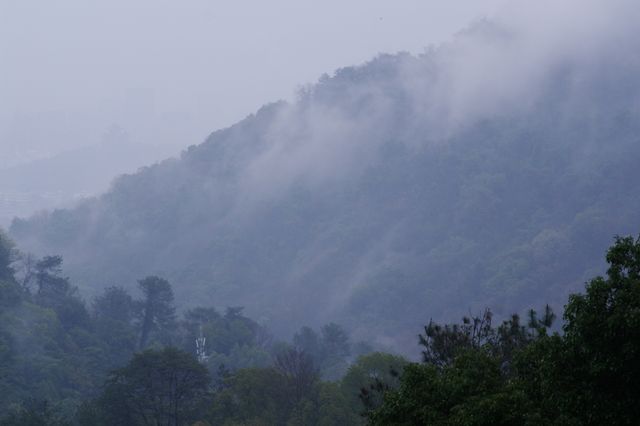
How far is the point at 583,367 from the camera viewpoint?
12.4 meters

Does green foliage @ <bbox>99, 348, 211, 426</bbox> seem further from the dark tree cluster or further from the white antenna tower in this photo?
the white antenna tower

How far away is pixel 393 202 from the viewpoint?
168750 mm

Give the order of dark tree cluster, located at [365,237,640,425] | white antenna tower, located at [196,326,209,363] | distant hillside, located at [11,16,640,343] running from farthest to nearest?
distant hillside, located at [11,16,640,343]
white antenna tower, located at [196,326,209,363]
dark tree cluster, located at [365,237,640,425]

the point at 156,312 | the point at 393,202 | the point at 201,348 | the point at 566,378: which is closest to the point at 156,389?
the point at 201,348

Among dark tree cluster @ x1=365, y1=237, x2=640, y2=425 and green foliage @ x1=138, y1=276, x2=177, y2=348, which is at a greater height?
green foliage @ x1=138, y1=276, x2=177, y2=348

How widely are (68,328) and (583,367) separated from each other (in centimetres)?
8525

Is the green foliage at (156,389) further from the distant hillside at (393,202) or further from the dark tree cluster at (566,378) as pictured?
the distant hillside at (393,202)

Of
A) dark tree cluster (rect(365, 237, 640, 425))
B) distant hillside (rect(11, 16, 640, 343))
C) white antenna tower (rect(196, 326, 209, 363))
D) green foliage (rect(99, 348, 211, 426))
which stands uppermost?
distant hillside (rect(11, 16, 640, 343))

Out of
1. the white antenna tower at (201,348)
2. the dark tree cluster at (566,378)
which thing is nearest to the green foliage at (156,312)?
the white antenna tower at (201,348)

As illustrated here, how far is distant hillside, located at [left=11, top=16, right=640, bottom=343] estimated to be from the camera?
134m

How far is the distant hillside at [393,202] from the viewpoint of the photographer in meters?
134

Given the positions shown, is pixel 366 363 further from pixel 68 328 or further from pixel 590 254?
pixel 590 254

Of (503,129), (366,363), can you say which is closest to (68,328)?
(366,363)

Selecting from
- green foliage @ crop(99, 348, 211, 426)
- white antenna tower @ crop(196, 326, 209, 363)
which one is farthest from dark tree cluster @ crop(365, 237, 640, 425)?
white antenna tower @ crop(196, 326, 209, 363)
